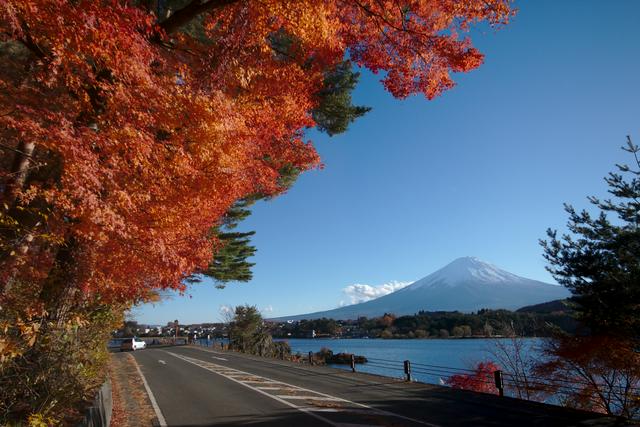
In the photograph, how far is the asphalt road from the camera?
891 centimetres

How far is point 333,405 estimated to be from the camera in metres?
10.4

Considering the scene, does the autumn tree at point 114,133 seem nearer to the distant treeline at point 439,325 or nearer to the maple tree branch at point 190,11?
the maple tree branch at point 190,11

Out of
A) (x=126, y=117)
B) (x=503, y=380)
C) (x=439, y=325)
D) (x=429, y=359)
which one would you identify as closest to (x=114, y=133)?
(x=126, y=117)

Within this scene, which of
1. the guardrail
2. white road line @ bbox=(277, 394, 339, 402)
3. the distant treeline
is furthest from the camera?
the distant treeline

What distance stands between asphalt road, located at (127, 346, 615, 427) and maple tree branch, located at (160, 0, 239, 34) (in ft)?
28.5

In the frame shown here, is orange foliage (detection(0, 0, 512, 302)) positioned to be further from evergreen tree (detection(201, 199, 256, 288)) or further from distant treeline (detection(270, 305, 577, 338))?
distant treeline (detection(270, 305, 577, 338))

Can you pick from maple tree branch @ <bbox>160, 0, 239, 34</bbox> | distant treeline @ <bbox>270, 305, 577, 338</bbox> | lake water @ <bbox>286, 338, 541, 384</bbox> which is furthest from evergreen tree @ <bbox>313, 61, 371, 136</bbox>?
distant treeline @ <bbox>270, 305, 577, 338</bbox>

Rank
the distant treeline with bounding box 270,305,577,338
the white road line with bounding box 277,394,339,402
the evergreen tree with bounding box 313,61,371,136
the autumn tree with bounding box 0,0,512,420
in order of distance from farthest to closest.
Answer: the distant treeline with bounding box 270,305,577,338, the evergreen tree with bounding box 313,61,371,136, the white road line with bounding box 277,394,339,402, the autumn tree with bounding box 0,0,512,420

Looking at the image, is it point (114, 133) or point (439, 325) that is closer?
point (114, 133)

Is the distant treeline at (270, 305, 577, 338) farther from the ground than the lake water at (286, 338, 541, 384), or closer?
farther from the ground

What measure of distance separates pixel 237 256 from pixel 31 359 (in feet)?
69.7

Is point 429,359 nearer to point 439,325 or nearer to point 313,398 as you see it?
point 439,325

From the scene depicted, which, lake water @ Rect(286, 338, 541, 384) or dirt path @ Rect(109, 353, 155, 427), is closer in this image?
dirt path @ Rect(109, 353, 155, 427)

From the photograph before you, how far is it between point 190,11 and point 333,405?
1023cm
